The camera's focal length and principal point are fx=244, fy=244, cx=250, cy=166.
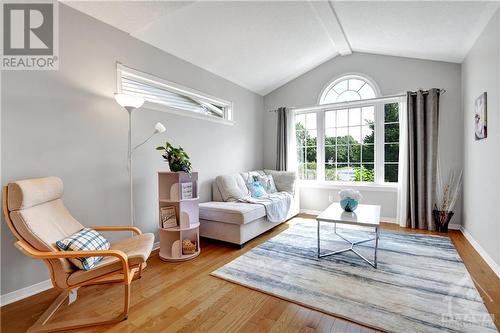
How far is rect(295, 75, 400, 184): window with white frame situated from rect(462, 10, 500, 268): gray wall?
3.33 ft

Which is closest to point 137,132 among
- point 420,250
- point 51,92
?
point 51,92

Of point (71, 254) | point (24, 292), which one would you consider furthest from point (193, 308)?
point (24, 292)

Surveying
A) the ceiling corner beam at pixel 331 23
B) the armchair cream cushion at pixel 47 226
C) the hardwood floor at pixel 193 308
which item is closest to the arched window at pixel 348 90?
the ceiling corner beam at pixel 331 23

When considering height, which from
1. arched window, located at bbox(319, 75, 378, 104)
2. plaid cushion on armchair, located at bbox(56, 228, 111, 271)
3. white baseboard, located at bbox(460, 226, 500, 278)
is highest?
arched window, located at bbox(319, 75, 378, 104)

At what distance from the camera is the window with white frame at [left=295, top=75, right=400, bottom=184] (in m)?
4.41

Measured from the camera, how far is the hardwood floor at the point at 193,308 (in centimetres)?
167

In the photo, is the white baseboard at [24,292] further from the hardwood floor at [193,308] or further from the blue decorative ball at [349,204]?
the blue decorative ball at [349,204]

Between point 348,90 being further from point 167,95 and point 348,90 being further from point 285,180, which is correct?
point 167,95

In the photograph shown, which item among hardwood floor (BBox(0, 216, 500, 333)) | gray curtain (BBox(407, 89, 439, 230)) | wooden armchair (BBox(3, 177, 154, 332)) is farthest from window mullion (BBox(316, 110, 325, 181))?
wooden armchair (BBox(3, 177, 154, 332))

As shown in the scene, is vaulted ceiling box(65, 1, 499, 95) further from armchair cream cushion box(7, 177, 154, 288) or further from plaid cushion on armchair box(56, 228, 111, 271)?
plaid cushion on armchair box(56, 228, 111, 271)

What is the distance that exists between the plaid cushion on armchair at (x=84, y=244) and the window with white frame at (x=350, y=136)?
4011 mm

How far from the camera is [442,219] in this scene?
3723mm

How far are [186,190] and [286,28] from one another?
268 cm

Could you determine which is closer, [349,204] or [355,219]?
[355,219]
